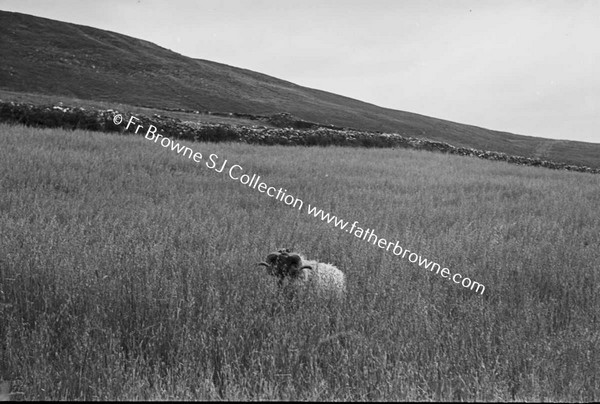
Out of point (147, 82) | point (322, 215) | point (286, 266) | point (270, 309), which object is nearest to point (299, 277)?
point (286, 266)

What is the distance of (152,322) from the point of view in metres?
Answer: 3.26

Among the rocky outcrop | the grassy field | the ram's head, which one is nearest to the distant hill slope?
the rocky outcrop

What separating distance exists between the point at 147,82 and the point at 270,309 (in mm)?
39019

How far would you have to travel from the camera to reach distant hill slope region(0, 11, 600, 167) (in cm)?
3344

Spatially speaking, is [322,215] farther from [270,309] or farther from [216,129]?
[216,129]

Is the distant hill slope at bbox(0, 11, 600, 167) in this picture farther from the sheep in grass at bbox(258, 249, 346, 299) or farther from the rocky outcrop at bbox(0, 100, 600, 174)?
the sheep in grass at bbox(258, 249, 346, 299)

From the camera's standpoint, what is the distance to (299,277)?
12.6 ft

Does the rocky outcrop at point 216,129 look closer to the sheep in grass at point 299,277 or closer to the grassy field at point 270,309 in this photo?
the grassy field at point 270,309

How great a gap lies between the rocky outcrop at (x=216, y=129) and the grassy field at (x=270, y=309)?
33.7ft

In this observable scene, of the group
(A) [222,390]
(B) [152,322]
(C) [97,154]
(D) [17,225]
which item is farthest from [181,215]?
(C) [97,154]

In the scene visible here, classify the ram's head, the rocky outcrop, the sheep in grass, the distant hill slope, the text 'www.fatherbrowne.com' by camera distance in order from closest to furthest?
the sheep in grass < the ram's head < the text 'www.fatherbrowne.com' < the rocky outcrop < the distant hill slope

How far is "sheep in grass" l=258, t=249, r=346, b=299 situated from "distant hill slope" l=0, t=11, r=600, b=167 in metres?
30.0

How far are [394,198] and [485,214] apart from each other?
74.6 inches

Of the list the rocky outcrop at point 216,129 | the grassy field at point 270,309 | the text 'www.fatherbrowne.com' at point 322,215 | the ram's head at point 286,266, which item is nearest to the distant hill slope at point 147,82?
the rocky outcrop at point 216,129
